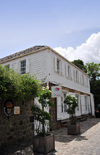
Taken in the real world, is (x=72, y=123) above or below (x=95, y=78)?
below

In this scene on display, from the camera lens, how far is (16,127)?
5559 mm

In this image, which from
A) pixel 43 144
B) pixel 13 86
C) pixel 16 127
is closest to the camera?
pixel 43 144

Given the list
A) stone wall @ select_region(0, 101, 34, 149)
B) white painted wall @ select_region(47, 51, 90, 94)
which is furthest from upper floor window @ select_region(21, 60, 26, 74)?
stone wall @ select_region(0, 101, 34, 149)

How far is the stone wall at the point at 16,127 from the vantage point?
16.2 feet

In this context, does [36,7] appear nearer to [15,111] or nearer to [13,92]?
[13,92]

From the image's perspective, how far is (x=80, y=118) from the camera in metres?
13.6

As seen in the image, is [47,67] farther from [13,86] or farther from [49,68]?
[13,86]

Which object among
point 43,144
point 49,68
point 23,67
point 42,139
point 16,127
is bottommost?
point 43,144

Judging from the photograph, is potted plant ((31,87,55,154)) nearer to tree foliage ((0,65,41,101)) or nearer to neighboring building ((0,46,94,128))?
tree foliage ((0,65,41,101))

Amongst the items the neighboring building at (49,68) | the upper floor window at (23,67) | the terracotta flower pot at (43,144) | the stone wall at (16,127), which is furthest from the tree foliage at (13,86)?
the upper floor window at (23,67)

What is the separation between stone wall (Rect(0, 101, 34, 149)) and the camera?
4.95 m

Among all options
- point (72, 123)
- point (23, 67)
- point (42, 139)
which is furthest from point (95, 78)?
point (42, 139)

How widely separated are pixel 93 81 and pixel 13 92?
22.1 meters


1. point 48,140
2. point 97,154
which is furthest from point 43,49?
point 97,154
